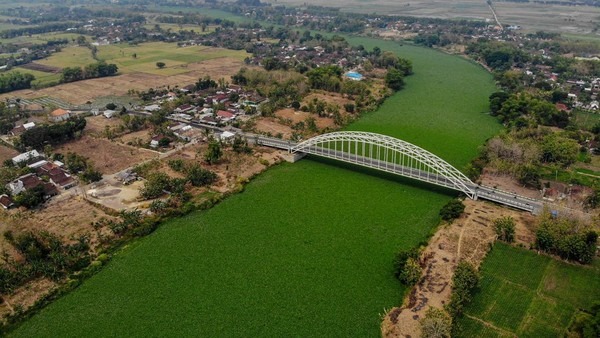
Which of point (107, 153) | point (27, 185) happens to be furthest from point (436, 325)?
point (107, 153)

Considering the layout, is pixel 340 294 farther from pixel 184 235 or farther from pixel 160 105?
pixel 160 105

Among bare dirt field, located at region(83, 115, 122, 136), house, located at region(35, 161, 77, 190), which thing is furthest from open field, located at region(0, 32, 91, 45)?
house, located at region(35, 161, 77, 190)

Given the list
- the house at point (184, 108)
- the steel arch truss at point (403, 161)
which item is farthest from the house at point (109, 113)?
the steel arch truss at point (403, 161)

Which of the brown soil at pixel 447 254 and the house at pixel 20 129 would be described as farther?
the house at pixel 20 129

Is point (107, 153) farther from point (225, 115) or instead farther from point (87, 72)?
point (87, 72)

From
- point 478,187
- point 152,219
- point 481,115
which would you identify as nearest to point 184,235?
point 152,219

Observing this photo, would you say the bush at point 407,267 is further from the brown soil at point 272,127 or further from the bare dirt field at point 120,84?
the bare dirt field at point 120,84
